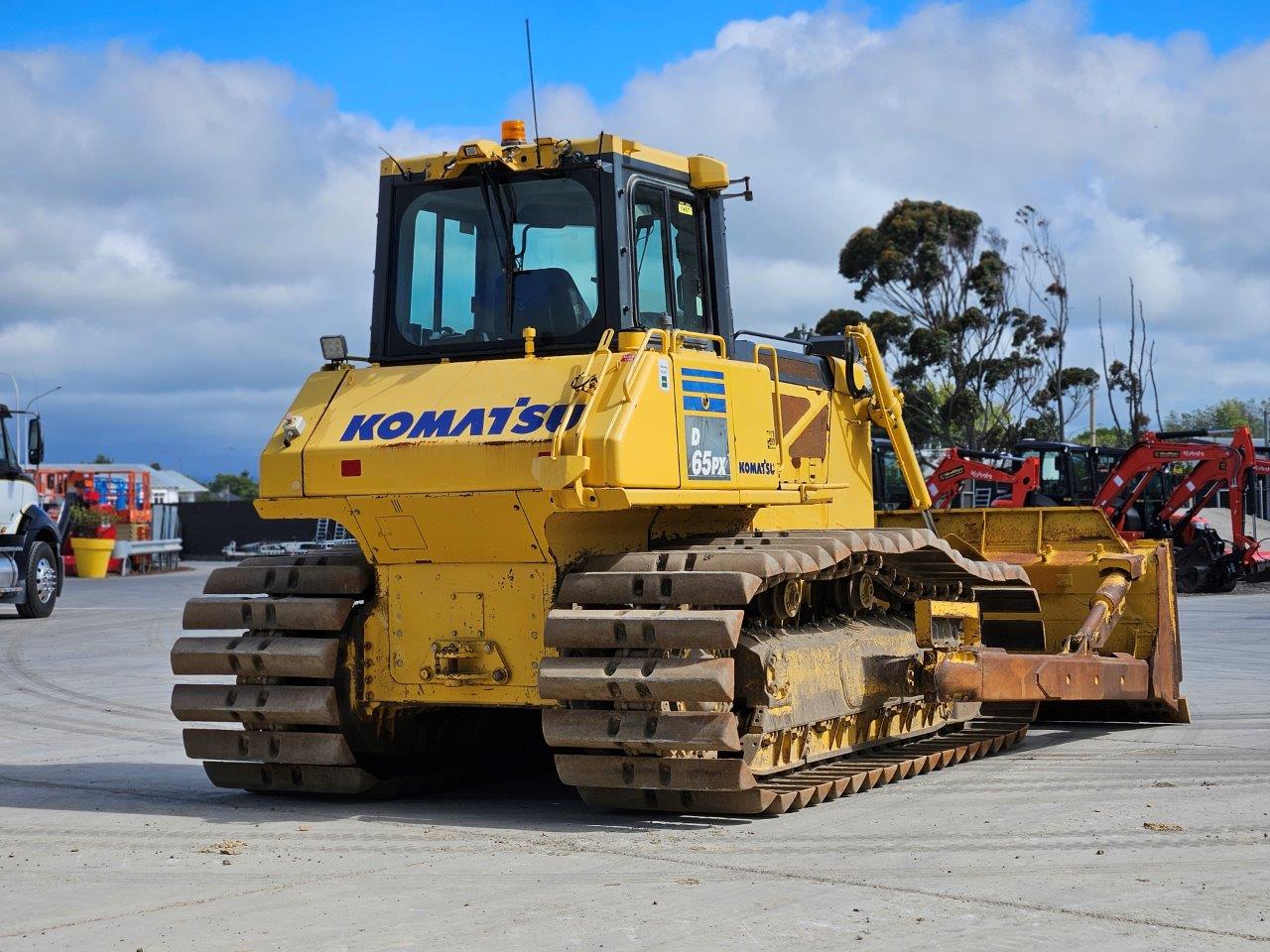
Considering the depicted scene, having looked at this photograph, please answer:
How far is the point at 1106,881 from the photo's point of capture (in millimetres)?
6754

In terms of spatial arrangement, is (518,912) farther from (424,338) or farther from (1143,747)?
(1143,747)

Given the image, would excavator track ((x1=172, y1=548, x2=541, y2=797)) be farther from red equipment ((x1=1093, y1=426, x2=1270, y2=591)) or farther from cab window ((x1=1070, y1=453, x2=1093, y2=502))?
cab window ((x1=1070, y1=453, x2=1093, y2=502))

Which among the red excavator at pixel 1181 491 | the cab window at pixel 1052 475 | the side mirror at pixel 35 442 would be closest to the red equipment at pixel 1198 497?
the red excavator at pixel 1181 491

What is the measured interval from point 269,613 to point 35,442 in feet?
53.8

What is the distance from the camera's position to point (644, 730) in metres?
7.97

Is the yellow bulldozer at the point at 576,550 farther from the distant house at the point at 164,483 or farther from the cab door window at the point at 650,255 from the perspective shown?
the distant house at the point at 164,483

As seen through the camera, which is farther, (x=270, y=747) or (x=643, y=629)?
(x=270, y=747)

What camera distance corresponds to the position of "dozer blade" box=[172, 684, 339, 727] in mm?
8906

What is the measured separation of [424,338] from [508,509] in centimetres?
159

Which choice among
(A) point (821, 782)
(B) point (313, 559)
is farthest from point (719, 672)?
(B) point (313, 559)

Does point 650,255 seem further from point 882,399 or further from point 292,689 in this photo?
point 292,689

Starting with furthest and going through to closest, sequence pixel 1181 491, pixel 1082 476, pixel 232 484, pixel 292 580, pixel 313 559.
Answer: pixel 232 484, pixel 1082 476, pixel 1181 491, pixel 313 559, pixel 292 580

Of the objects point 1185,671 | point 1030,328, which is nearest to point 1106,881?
point 1185,671

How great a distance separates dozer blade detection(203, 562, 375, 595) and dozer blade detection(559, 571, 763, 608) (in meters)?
1.36
